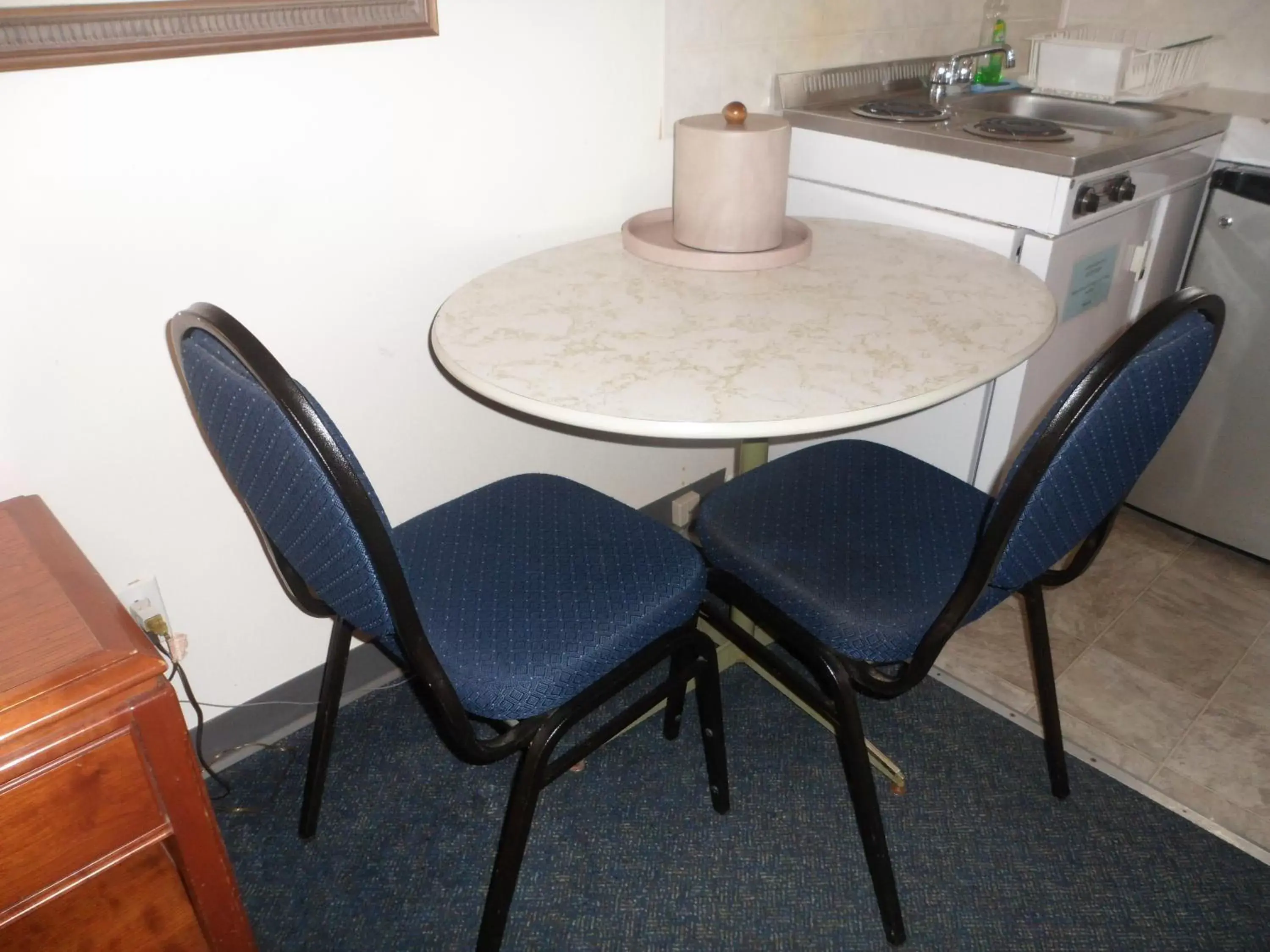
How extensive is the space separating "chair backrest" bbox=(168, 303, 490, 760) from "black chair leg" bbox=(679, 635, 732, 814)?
0.36 m

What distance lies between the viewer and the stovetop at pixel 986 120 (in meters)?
1.56

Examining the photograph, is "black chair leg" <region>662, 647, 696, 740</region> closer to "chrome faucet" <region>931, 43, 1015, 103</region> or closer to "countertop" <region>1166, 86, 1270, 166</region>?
"chrome faucet" <region>931, 43, 1015, 103</region>

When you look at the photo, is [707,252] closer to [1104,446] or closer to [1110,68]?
[1104,446]

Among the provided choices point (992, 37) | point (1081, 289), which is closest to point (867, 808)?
point (1081, 289)

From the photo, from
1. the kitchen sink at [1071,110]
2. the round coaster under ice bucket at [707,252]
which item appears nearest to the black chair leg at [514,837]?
the round coaster under ice bucket at [707,252]

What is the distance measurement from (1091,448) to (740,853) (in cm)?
87

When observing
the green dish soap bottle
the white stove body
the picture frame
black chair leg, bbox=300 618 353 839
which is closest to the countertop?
the white stove body

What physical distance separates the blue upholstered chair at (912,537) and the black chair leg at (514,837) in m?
0.36

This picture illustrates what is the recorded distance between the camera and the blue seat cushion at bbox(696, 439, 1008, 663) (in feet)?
3.79

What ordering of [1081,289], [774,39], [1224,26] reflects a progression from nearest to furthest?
[1081,289] < [774,39] < [1224,26]

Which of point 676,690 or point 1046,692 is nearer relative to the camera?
point 676,690

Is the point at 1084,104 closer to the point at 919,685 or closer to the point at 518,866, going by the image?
the point at 919,685

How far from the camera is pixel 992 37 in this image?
225 centimetres

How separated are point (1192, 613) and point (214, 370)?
78.6 inches
